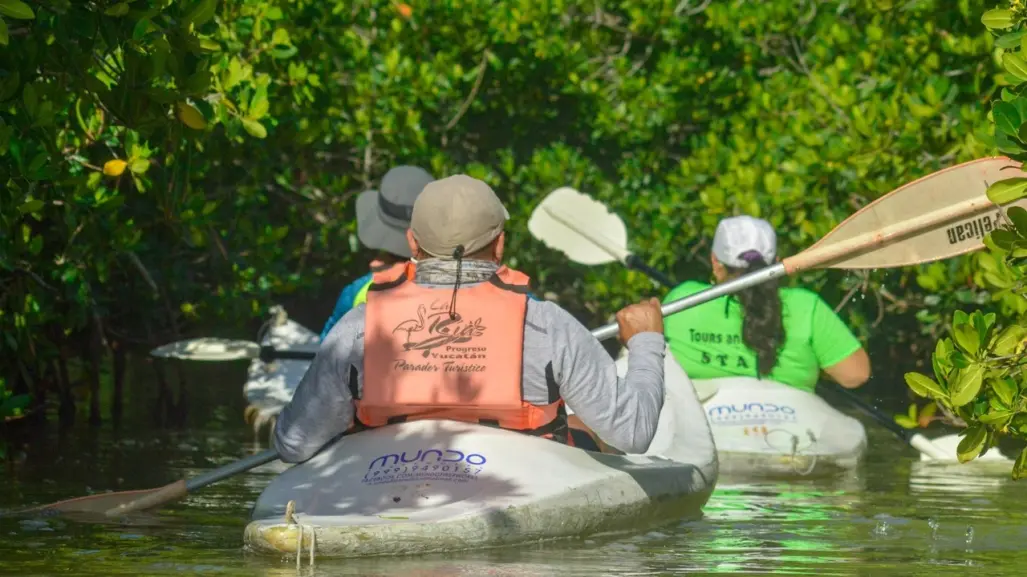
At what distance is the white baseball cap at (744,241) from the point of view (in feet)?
33.1

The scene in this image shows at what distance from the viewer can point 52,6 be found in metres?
6.20

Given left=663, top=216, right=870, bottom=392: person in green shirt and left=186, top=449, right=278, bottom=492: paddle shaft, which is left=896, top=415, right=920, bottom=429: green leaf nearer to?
left=186, top=449, right=278, bottom=492: paddle shaft

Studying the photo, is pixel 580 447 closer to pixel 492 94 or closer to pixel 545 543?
pixel 545 543

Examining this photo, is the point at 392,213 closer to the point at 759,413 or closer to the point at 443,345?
the point at 443,345

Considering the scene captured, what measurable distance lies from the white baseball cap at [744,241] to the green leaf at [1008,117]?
4804 mm

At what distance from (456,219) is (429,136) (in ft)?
26.7

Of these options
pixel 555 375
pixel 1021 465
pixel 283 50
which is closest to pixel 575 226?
pixel 283 50

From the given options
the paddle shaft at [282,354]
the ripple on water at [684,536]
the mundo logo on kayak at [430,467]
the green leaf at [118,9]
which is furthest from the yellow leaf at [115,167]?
the paddle shaft at [282,354]

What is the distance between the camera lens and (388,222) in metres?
8.27

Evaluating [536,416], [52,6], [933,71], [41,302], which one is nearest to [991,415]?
[536,416]

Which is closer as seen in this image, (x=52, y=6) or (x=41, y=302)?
(x=52, y=6)

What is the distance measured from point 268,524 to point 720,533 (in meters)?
2.15

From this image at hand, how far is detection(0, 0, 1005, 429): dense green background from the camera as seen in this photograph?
8.16 m

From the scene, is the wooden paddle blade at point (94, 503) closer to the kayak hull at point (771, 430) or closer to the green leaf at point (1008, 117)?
the kayak hull at point (771, 430)
